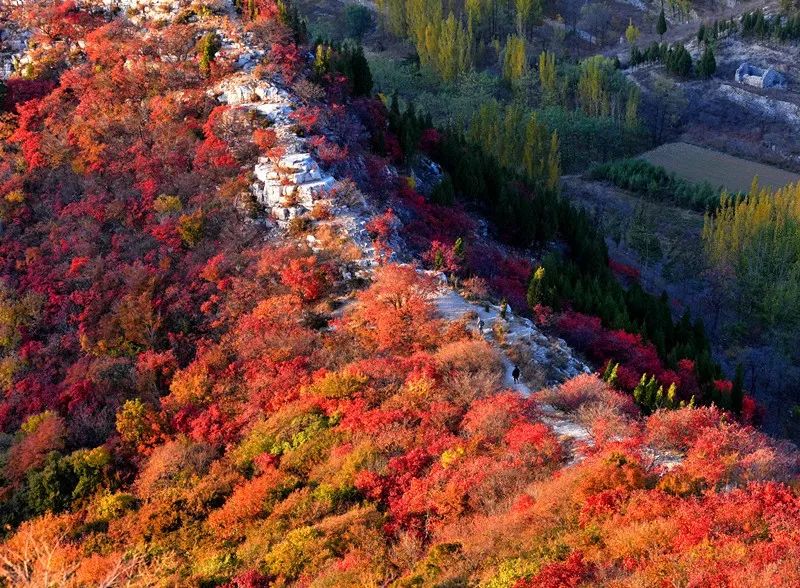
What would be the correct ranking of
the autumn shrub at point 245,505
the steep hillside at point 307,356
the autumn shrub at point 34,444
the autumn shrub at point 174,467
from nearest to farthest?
the steep hillside at point 307,356, the autumn shrub at point 245,505, the autumn shrub at point 174,467, the autumn shrub at point 34,444

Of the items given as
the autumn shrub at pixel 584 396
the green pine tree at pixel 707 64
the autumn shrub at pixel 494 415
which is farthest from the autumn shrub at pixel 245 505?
the green pine tree at pixel 707 64

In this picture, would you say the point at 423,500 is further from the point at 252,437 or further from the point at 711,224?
the point at 711,224

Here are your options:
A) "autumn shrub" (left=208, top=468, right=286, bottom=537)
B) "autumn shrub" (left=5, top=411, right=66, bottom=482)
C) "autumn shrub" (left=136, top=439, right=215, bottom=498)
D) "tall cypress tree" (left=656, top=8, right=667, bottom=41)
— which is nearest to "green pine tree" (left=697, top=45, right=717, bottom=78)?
"tall cypress tree" (left=656, top=8, right=667, bottom=41)

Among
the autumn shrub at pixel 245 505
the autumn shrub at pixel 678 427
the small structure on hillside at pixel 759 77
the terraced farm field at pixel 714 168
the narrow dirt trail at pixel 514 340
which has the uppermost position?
the autumn shrub at pixel 678 427

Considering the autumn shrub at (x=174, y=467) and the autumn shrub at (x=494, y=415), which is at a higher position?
the autumn shrub at (x=494, y=415)

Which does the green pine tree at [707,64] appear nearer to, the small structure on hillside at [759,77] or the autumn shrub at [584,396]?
the small structure on hillside at [759,77]

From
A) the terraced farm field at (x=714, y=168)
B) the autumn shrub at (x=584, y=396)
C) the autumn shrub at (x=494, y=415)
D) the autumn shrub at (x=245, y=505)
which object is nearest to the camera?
the autumn shrub at (x=245, y=505)

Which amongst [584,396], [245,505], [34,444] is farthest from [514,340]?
[34,444]
